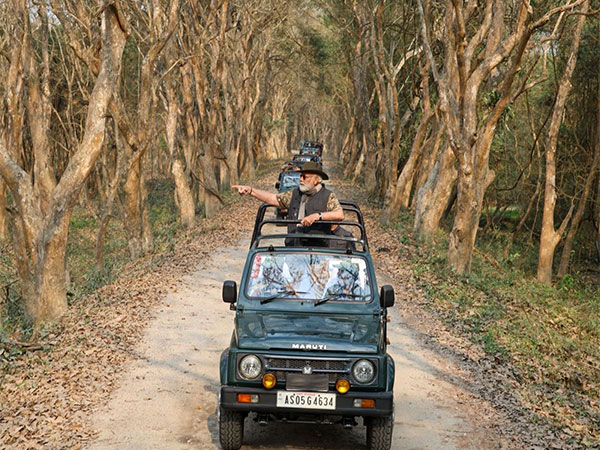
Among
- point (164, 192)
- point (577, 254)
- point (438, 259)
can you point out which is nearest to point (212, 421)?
point (438, 259)

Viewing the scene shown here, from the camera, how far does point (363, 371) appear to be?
232 inches

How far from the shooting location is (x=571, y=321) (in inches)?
554

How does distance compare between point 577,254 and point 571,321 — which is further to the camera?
point 577,254

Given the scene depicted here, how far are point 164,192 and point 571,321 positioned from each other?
32238 millimetres

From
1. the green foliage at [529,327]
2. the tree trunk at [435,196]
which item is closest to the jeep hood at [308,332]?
the green foliage at [529,327]

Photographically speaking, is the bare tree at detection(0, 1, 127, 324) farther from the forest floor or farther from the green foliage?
the green foliage

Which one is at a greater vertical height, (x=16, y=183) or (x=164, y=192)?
(x=16, y=183)

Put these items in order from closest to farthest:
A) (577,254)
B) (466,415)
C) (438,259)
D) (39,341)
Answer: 1. (466,415)
2. (39,341)
3. (438,259)
4. (577,254)

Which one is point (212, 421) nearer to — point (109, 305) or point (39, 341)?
point (39, 341)

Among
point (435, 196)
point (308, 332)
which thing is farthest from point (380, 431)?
point (435, 196)

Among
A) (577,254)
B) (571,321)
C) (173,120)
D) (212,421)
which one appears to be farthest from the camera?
(577,254)

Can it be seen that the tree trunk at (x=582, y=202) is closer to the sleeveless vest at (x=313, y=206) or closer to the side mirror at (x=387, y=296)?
the sleeveless vest at (x=313, y=206)

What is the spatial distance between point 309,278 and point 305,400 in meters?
1.39

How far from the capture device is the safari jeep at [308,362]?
580 centimetres
